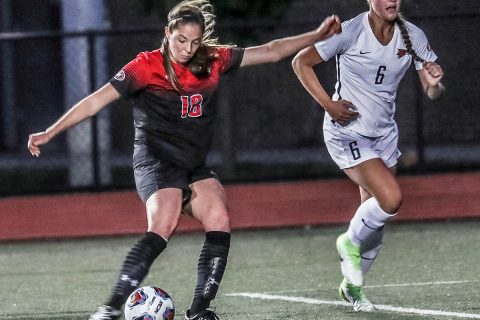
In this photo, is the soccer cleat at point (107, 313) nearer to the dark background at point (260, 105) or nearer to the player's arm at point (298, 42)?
the player's arm at point (298, 42)

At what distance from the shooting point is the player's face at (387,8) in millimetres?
7766

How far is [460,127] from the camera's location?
13.7 meters

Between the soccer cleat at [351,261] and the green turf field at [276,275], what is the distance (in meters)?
0.19

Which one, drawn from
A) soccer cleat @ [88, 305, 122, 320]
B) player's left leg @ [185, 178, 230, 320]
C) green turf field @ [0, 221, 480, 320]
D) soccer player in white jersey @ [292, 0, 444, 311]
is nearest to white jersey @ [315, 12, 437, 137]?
soccer player in white jersey @ [292, 0, 444, 311]

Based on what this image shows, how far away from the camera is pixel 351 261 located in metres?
8.02

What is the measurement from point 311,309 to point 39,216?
17.8 ft

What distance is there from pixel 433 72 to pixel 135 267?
6.76 ft

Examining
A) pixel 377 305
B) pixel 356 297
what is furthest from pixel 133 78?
pixel 377 305

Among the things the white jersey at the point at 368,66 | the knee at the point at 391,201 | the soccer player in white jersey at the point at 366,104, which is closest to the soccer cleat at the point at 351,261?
the soccer player in white jersey at the point at 366,104

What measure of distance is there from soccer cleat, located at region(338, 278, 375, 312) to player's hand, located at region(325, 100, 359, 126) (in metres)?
0.97

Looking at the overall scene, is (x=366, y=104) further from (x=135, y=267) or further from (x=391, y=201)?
(x=135, y=267)

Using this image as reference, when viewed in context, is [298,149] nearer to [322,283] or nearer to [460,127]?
[460,127]

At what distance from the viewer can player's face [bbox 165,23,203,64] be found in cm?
696

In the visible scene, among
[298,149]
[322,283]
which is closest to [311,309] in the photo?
[322,283]
